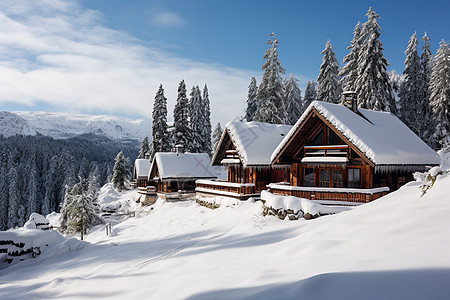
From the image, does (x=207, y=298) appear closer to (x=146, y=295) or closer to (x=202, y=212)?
(x=146, y=295)

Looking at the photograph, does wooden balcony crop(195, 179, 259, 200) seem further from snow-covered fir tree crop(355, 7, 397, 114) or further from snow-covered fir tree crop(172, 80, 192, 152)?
snow-covered fir tree crop(172, 80, 192, 152)

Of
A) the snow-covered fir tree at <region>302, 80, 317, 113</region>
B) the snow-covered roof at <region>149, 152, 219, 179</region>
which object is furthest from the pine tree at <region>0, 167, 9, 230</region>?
the snow-covered fir tree at <region>302, 80, 317, 113</region>

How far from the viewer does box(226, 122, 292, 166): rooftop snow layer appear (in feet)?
72.8

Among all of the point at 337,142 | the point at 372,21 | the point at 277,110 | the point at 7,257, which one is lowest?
the point at 7,257

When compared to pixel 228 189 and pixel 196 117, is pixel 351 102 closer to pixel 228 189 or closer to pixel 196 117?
pixel 228 189

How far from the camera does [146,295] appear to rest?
243 inches

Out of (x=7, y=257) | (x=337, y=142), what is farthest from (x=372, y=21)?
(x=7, y=257)

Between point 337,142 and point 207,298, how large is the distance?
14.7 meters

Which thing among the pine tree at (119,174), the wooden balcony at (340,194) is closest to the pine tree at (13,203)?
the pine tree at (119,174)

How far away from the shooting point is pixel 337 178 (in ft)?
57.7

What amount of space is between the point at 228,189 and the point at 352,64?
2513cm

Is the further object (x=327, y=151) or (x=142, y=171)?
(x=142, y=171)

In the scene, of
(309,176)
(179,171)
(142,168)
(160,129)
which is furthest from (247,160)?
(142,168)

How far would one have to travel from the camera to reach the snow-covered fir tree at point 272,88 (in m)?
35.0
